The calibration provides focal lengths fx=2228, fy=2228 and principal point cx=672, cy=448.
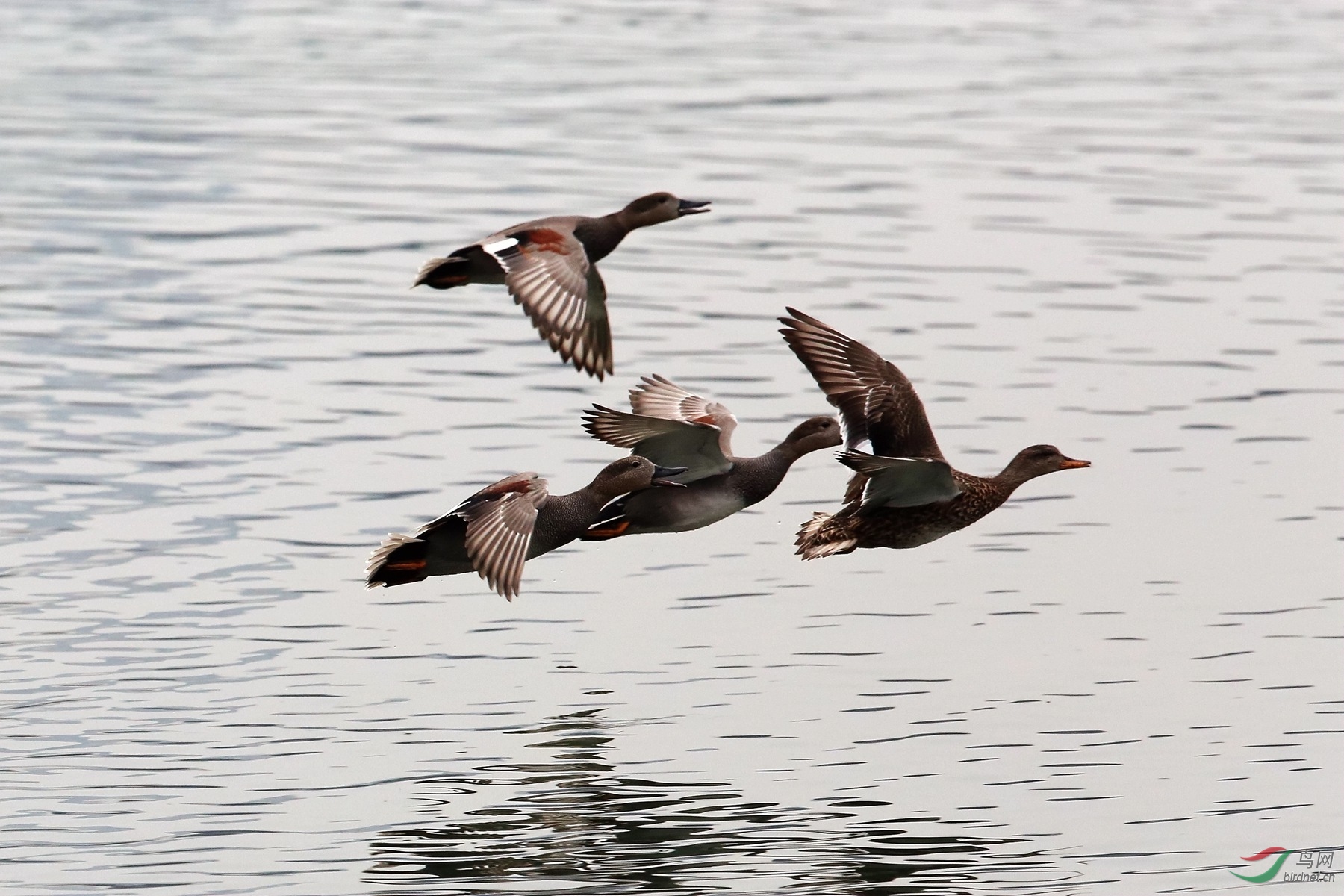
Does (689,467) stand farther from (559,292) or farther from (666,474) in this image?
(559,292)

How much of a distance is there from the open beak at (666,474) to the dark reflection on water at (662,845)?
1647 millimetres

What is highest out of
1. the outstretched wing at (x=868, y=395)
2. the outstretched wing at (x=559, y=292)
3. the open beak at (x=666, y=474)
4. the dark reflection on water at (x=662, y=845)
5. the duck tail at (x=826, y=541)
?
the outstretched wing at (x=559, y=292)

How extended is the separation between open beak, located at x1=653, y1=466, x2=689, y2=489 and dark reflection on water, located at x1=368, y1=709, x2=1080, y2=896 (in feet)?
5.40

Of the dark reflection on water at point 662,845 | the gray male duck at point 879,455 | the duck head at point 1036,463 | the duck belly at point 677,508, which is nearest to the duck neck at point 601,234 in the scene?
the gray male duck at point 879,455

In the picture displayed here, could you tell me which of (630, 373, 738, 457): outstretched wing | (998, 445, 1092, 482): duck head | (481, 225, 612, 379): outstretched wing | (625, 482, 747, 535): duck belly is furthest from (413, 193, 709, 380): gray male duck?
(998, 445, 1092, 482): duck head

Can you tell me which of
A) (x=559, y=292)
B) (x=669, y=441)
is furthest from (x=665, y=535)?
(x=559, y=292)

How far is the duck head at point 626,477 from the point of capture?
11688 mm

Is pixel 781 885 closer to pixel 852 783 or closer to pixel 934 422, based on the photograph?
pixel 852 783

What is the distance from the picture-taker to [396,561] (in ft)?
36.8

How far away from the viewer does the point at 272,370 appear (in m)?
18.1

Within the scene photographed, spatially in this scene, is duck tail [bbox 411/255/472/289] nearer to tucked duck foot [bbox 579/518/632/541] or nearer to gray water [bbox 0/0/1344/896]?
tucked duck foot [bbox 579/518/632/541]

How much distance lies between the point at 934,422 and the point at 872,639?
4554 mm

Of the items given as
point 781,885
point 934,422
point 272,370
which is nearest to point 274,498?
point 272,370

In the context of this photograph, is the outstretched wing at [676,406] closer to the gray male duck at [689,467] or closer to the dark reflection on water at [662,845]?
the gray male duck at [689,467]
